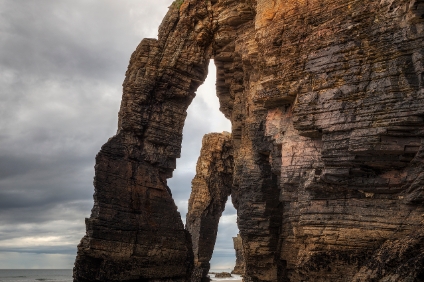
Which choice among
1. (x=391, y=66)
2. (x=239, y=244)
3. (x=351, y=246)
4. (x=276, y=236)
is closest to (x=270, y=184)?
(x=276, y=236)

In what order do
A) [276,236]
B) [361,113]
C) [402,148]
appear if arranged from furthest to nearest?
[276,236]
[361,113]
[402,148]

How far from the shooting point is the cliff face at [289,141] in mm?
15609

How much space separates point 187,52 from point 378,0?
1757cm

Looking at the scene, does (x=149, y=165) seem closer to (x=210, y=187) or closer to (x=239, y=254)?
(x=210, y=187)

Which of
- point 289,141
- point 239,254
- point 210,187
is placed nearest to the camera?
point 289,141

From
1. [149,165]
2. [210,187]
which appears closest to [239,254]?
[210,187]

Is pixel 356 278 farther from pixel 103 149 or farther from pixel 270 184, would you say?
pixel 103 149

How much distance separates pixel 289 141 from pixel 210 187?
28.2 metres

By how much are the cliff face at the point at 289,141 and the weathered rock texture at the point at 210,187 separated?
1338 centimetres

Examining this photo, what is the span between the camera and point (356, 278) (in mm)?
14484

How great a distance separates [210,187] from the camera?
4791 cm

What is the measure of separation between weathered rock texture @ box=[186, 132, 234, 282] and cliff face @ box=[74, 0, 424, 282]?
13.4 metres

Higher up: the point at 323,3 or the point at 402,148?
the point at 323,3

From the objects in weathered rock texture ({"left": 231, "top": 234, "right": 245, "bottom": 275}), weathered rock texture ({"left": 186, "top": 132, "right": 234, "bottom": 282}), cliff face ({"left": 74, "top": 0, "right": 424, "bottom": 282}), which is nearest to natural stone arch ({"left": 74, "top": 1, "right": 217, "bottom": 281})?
cliff face ({"left": 74, "top": 0, "right": 424, "bottom": 282})
